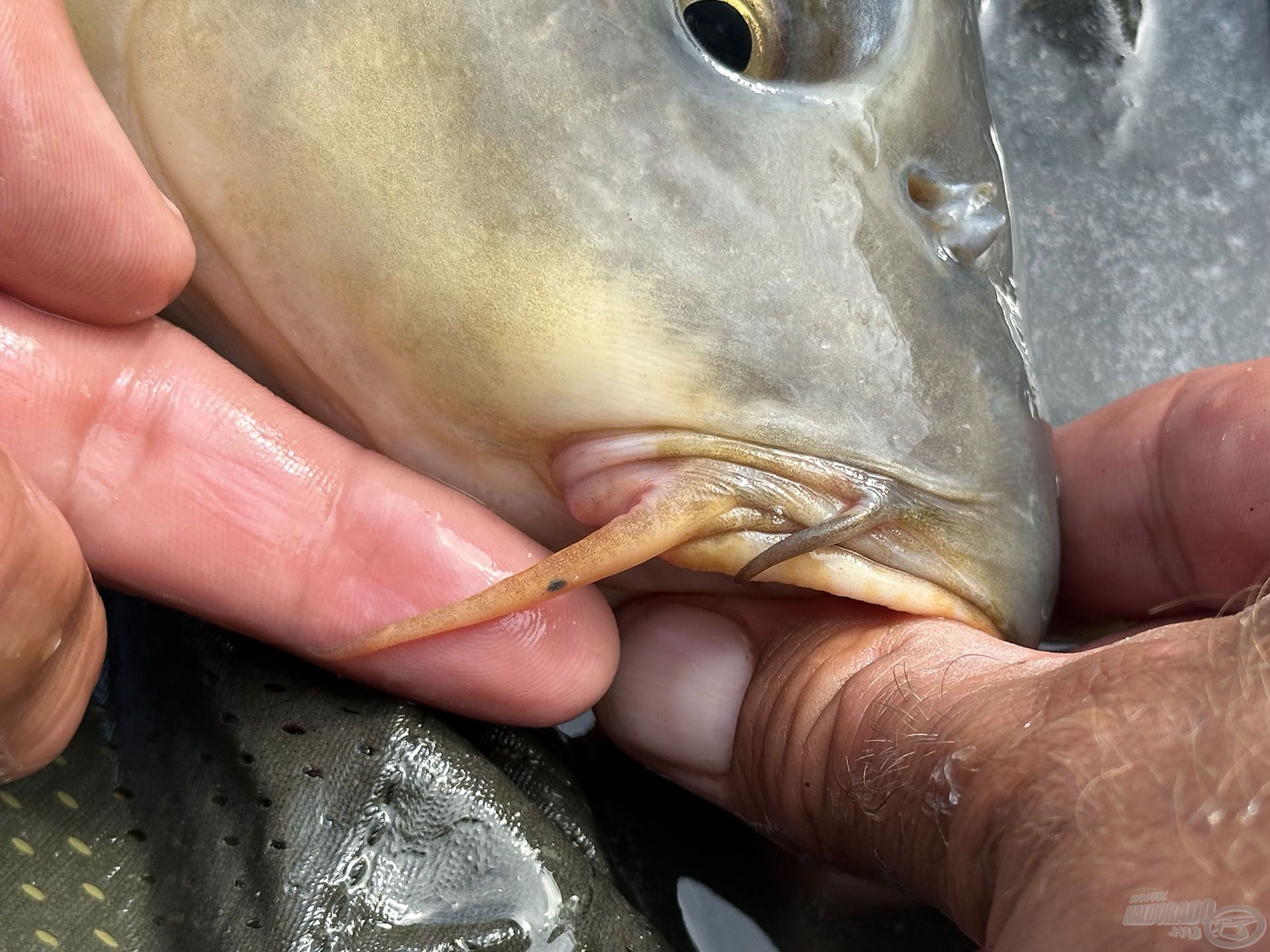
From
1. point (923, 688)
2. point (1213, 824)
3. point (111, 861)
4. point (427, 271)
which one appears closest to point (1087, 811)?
point (1213, 824)

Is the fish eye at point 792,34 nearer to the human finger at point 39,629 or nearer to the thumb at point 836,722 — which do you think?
the thumb at point 836,722

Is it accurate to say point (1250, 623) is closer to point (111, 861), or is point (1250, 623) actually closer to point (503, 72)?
point (503, 72)

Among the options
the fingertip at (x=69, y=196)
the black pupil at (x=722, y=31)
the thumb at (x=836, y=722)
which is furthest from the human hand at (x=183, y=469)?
the black pupil at (x=722, y=31)

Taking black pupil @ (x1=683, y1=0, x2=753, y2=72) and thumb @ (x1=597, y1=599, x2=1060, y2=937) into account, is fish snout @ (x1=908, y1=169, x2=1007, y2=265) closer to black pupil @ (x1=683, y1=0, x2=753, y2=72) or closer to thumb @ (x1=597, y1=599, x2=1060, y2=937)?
black pupil @ (x1=683, y1=0, x2=753, y2=72)

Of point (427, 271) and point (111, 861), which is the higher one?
point (427, 271)

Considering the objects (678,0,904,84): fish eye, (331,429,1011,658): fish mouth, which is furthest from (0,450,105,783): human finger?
(678,0,904,84): fish eye

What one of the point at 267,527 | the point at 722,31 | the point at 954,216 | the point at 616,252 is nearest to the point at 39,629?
the point at 267,527

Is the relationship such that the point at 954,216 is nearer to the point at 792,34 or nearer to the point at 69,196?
the point at 792,34
